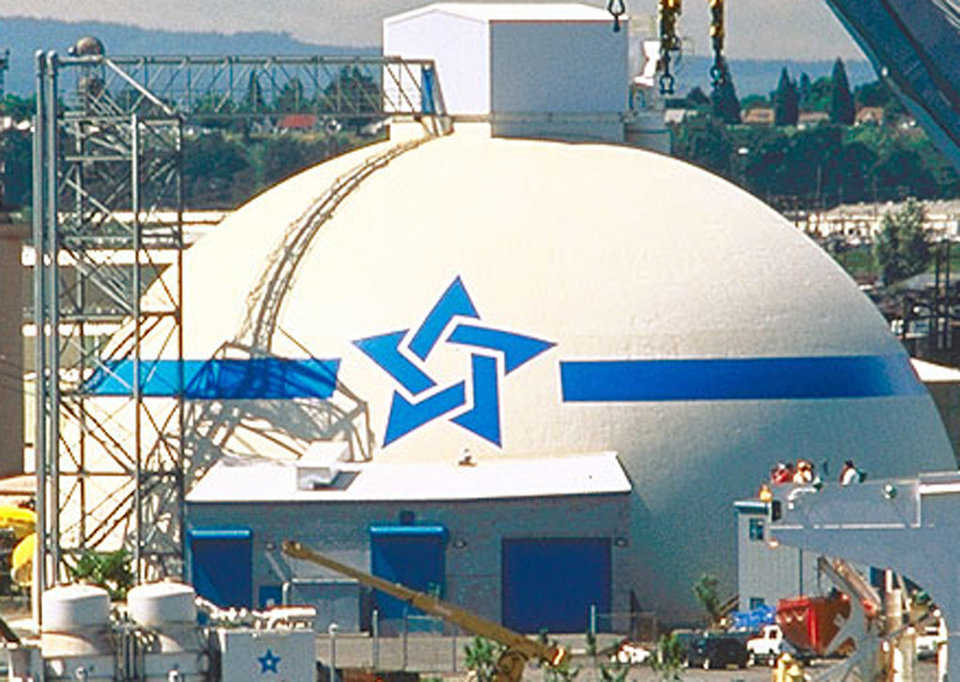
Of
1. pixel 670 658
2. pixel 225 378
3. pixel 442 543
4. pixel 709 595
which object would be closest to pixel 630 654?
pixel 670 658

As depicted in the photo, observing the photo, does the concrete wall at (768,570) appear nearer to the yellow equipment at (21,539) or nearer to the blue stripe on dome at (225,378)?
the blue stripe on dome at (225,378)

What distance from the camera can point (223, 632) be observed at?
190ft

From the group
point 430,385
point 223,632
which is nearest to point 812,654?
point 223,632

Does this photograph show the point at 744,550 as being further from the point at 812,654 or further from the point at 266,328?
the point at 812,654

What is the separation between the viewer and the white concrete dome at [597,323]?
8231 centimetres

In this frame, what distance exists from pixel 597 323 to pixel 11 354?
22518mm

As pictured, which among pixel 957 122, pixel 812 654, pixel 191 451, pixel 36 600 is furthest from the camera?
pixel 191 451

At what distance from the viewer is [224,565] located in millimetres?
79375

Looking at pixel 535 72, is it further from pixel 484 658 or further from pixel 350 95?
pixel 484 658

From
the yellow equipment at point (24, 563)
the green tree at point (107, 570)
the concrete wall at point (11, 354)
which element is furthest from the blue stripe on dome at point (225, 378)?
the concrete wall at point (11, 354)

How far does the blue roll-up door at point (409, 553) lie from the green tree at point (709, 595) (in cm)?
564

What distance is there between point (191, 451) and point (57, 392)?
3158mm

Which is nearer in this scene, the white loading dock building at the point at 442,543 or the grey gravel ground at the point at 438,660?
the grey gravel ground at the point at 438,660

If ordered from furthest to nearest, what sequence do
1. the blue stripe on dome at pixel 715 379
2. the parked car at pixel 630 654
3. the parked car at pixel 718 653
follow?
the blue stripe on dome at pixel 715 379, the parked car at pixel 718 653, the parked car at pixel 630 654
